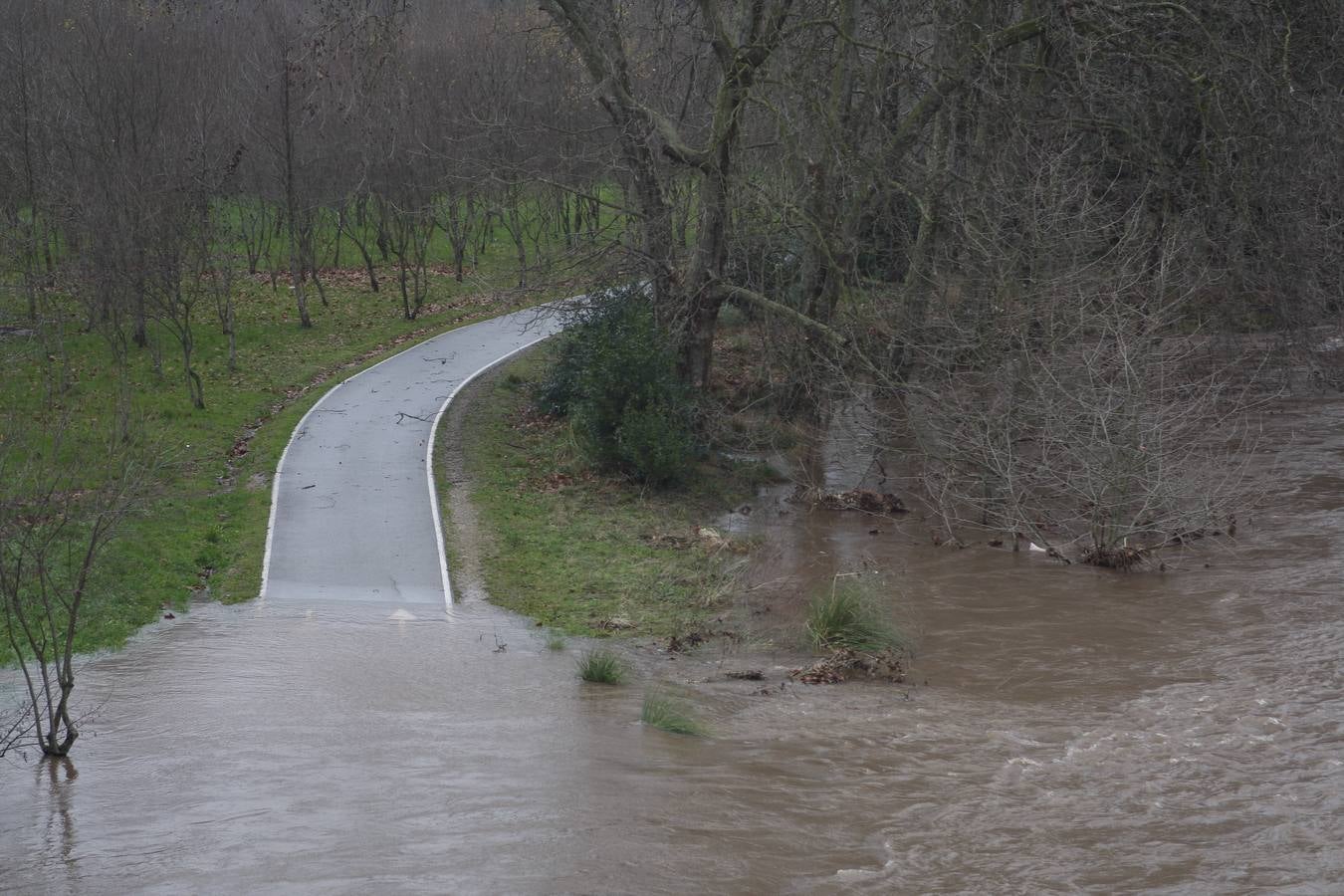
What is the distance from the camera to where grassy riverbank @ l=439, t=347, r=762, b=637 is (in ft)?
55.2

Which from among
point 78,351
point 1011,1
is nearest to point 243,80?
point 78,351

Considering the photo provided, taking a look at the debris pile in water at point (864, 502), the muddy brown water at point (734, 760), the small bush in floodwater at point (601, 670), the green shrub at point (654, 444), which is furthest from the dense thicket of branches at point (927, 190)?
the small bush in floodwater at point (601, 670)

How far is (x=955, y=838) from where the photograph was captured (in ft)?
30.4

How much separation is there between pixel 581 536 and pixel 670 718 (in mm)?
8475

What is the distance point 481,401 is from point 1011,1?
13.2 meters

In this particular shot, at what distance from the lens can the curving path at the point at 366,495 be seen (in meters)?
17.2

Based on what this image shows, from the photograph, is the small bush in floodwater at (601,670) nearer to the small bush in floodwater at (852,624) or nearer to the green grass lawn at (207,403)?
the small bush in floodwater at (852,624)

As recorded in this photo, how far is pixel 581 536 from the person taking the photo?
20.1 metres

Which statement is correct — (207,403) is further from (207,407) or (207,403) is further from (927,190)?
(927,190)

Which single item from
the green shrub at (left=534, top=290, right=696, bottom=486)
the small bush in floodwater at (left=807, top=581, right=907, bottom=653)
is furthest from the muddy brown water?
the green shrub at (left=534, top=290, right=696, bottom=486)

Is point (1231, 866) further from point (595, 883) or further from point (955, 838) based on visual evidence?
point (595, 883)

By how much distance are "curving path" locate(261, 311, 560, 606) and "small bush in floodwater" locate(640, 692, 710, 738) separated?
5.36 meters

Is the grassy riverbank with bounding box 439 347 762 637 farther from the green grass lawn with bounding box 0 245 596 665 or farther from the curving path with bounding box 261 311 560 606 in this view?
the green grass lawn with bounding box 0 245 596 665

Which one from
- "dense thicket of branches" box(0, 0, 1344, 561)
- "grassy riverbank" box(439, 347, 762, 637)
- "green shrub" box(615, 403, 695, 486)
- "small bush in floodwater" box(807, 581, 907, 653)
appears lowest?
"small bush in floodwater" box(807, 581, 907, 653)
